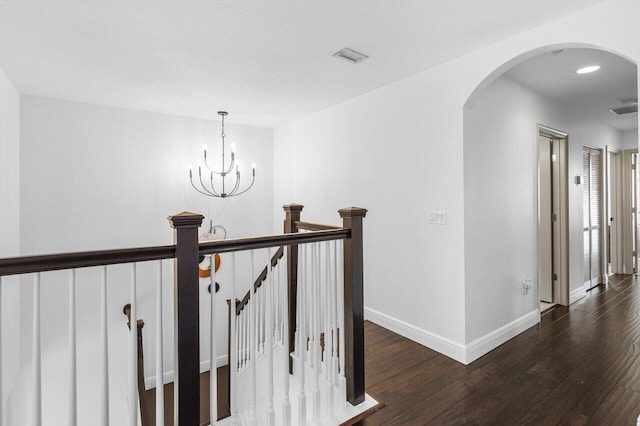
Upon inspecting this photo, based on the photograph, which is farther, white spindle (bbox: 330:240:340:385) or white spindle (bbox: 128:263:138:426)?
white spindle (bbox: 330:240:340:385)

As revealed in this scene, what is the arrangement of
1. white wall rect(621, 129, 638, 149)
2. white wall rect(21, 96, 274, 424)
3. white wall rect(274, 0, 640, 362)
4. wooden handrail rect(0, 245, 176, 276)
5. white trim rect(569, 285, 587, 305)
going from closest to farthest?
Answer: wooden handrail rect(0, 245, 176, 276), white wall rect(274, 0, 640, 362), white wall rect(21, 96, 274, 424), white trim rect(569, 285, 587, 305), white wall rect(621, 129, 638, 149)

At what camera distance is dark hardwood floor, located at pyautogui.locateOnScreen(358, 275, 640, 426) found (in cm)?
204

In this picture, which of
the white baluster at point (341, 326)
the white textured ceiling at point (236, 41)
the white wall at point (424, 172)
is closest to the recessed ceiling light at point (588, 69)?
the white wall at point (424, 172)

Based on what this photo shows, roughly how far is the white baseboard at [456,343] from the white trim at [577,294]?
91 centimetres

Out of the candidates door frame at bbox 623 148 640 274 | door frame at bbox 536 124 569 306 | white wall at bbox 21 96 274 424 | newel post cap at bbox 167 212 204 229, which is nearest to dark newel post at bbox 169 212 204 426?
newel post cap at bbox 167 212 204 229

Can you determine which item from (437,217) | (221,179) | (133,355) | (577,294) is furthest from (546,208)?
(133,355)

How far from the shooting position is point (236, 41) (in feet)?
8.00

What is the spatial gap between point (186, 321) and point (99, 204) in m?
3.02

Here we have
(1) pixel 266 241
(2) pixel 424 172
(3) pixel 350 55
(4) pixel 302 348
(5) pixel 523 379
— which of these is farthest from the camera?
(2) pixel 424 172

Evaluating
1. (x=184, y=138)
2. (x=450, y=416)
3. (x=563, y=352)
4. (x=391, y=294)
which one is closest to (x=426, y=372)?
(x=450, y=416)

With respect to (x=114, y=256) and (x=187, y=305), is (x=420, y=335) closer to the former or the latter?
(x=187, y=305)

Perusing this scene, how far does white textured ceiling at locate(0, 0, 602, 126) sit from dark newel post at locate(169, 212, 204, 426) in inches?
55.5

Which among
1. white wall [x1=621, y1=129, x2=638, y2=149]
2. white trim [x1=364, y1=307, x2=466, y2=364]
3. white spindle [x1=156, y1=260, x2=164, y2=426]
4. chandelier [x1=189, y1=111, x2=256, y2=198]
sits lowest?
white trim [x1=364, y1=307, x2=466, y2=364]

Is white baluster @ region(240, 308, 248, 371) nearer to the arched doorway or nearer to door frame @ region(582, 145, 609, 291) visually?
the arched doorway
